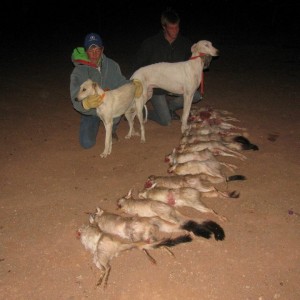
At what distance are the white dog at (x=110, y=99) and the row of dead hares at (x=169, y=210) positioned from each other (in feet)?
3.64

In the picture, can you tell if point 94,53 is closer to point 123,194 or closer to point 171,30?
point 171,30

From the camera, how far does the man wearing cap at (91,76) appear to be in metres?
5.31

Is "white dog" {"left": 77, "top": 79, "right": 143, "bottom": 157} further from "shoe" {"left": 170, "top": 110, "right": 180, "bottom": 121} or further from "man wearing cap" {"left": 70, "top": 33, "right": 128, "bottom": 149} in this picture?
"shoe" {"left": 170, "top": 110, "right": 180, "bottom": 121}

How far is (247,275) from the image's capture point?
11.0 ft

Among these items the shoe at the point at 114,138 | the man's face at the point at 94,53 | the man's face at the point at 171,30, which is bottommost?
the shoe at the point at 114,138

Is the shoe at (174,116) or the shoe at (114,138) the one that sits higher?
the shoe at (174,116)

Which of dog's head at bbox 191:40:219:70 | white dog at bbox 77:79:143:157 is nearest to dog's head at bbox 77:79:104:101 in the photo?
white dog at bbox 77:79:143:157

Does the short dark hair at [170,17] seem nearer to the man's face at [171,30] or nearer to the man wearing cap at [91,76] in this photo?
the man's face at [171,30]

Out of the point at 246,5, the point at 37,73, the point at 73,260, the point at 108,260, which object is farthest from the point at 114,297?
the point at 246,5

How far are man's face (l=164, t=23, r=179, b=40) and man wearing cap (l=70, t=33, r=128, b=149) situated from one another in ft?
4.20

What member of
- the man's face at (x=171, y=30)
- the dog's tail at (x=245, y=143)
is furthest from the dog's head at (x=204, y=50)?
the dog's tail at (x=245, y=143)

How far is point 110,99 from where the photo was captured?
5395mm

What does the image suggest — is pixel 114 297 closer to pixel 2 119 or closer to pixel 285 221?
pixel 285 221

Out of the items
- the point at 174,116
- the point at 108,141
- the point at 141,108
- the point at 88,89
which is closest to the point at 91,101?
the point at 88,89
